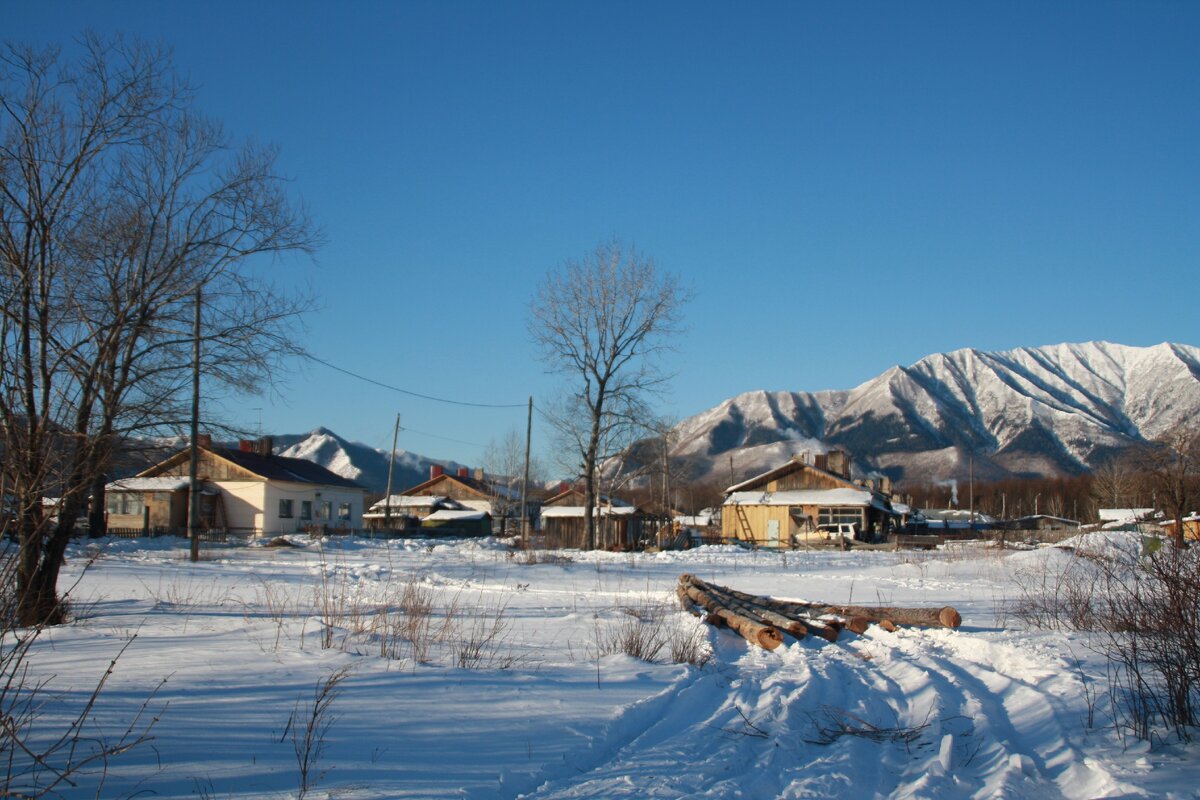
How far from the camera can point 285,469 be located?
2063 inches

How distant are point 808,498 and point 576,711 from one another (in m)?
49.3

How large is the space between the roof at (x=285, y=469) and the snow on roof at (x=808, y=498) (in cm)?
2498

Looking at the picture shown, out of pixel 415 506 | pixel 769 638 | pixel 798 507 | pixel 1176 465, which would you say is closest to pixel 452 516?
pixel 415 506

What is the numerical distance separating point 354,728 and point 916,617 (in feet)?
31.2

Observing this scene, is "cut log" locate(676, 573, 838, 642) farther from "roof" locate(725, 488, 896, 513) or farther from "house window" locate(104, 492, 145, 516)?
"house window" locate(104, 492, 145, 516)

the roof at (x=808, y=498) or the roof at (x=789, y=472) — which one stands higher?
the roof at (x=789, y=472)

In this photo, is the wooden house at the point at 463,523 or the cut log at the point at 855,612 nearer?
the cut log at the point at 855,612

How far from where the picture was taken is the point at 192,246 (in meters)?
11.0

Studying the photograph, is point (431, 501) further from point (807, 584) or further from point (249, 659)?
point (249, 659)

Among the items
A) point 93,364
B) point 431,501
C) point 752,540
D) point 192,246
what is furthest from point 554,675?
point 431,501

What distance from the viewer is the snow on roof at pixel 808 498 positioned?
52.7 m

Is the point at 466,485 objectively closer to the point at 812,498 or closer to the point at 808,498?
the point at 808,498

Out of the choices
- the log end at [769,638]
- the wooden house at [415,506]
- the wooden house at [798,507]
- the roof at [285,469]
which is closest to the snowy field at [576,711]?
the log end at [769,638]

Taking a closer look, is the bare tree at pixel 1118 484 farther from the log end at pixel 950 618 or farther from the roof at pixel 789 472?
the log end at pixel 950 618
